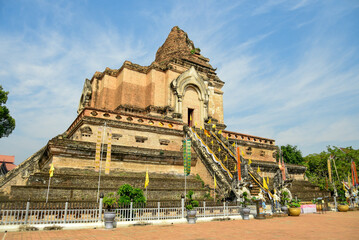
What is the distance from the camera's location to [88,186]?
12023mm

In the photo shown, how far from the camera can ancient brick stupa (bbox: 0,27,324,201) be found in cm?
1263

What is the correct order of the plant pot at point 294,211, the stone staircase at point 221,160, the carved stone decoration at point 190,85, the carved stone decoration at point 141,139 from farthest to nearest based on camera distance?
the carved stone decoration at point 190,85 → the carved stone decoration at point 141,139 → the stone staircase at point 221,160 → the plant pot at point 294,211

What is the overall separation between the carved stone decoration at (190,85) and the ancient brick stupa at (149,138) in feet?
0.30

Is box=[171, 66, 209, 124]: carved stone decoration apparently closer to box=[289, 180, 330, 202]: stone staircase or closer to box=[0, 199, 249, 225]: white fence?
box=[289, 180, 330, 202]: stone staircase

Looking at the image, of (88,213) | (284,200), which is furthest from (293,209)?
(88,213)

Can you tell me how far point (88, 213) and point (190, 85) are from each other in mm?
16368

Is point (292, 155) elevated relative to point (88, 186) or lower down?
elevated

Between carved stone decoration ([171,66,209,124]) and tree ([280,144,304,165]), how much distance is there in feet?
83.3

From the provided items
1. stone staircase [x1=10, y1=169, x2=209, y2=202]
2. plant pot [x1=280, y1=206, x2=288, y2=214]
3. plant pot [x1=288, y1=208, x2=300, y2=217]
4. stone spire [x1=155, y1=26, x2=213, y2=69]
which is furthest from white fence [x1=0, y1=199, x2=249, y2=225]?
stone spire [x1=155, y1=26, x2=213, y2=69]

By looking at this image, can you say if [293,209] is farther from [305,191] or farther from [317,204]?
[305,191]

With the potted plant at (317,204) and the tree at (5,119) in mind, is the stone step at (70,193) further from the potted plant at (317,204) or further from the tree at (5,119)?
the tree at (5,119)

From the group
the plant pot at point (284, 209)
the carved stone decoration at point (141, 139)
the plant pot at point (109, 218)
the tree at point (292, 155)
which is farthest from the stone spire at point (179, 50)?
the tree at point (292, 155)

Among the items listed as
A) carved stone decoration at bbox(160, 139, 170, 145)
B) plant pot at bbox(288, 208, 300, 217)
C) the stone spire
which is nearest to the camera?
plant pot at bbox(288, 208, 300, 217)

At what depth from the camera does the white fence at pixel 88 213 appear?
866 cm
